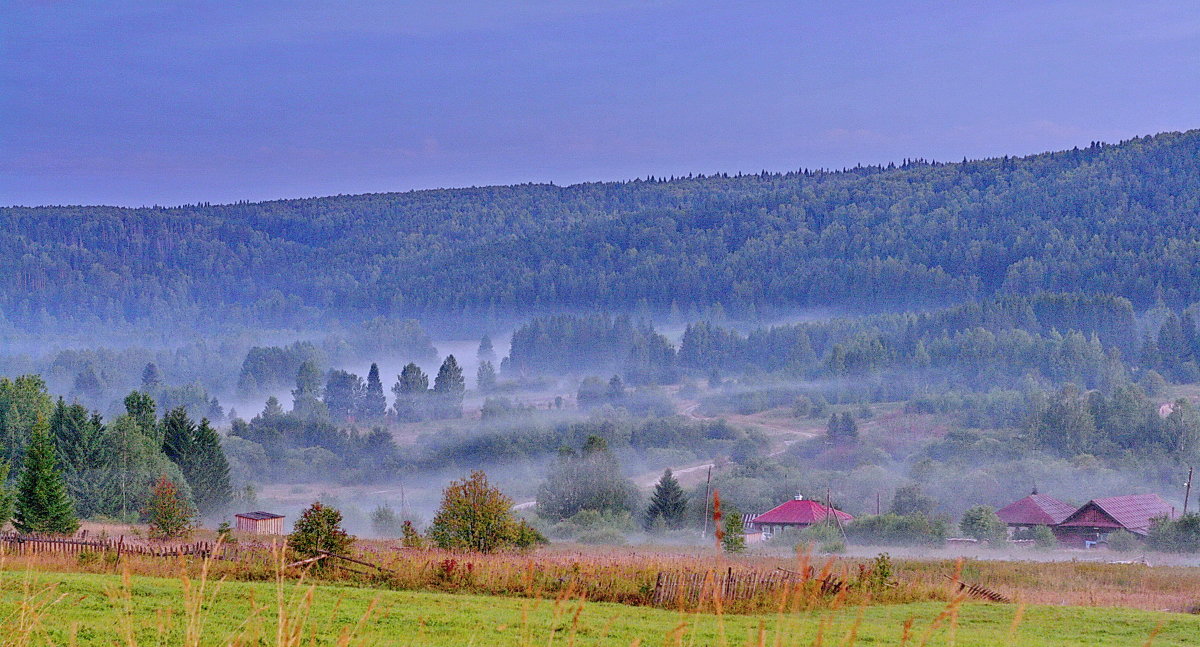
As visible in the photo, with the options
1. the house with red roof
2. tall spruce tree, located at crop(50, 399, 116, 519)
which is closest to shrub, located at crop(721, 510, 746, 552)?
the house with red roof

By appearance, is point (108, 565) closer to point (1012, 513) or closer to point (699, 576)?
point (699, 576)

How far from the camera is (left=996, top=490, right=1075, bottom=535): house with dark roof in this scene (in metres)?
95.8

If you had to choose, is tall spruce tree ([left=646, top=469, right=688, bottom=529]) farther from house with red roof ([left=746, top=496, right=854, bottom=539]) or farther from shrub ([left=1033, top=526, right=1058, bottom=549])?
shrub ([left=1033, top=526, right=1058, bottom=549])

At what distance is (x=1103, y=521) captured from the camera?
299 feet

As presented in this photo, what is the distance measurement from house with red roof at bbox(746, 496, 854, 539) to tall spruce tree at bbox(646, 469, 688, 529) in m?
5.06

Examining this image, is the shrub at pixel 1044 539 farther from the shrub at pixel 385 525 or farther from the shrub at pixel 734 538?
the shrub at pixel 385 525

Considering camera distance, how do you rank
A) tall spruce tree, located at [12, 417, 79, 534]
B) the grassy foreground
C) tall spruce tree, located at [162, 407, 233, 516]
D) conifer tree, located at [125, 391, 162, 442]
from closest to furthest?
1. the grassy foreground
2. tall spruce tree, located at [12, 417, 79, 534]
3. conifer tree, located at [125, 391, 162, 442]
4. tall spruce tree, located at [162, 407, 233, 516]

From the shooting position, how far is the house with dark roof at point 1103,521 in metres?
89.1

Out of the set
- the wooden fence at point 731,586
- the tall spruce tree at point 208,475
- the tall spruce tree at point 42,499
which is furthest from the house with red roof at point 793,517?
the wooden fence at point 731,586

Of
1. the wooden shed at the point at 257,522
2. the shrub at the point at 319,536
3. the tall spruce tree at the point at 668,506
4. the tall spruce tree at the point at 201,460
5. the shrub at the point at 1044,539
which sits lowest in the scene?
the shrub at the point at 1044,539

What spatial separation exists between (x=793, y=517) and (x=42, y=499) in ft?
186

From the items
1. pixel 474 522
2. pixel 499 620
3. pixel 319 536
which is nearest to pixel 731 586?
pixel 499 620

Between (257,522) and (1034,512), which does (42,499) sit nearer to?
(257,522)

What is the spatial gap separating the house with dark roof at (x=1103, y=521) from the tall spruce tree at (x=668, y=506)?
87.9 ft
